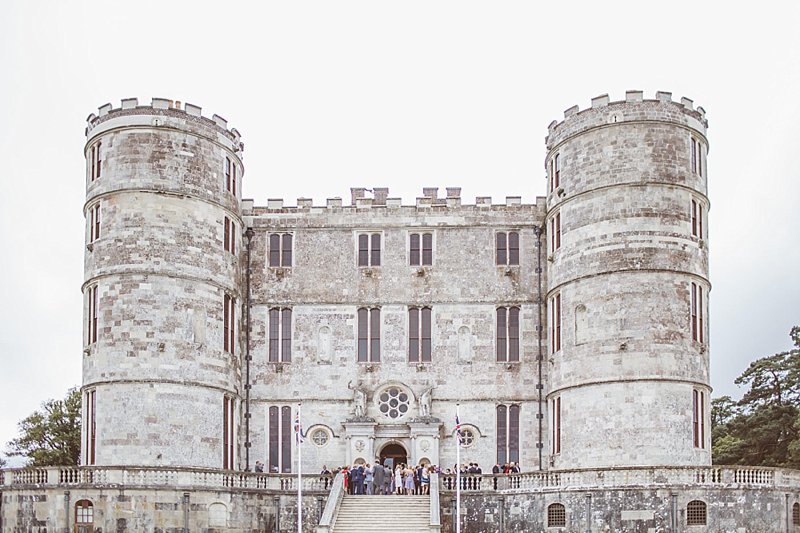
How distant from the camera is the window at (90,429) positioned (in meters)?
47.1

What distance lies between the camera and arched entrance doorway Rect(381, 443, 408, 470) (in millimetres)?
51688

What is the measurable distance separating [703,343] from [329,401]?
48.7 ft

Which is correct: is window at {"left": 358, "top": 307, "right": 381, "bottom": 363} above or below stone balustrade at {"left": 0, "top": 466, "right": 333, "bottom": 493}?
above

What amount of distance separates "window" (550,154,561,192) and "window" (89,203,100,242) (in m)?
17.7

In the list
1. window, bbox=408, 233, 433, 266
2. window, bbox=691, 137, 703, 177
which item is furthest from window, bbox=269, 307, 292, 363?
window, bbox=691, 137, 703, 177

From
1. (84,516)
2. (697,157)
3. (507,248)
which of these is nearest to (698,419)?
(697,157)

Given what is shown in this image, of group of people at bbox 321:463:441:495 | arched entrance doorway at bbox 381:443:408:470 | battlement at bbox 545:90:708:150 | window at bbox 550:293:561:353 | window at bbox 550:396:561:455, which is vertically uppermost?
battlement at bbox 545:90:708:150

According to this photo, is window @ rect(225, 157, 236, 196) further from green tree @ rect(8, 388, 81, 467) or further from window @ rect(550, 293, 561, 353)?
green tree @ rect(8, 388, 81, 467)

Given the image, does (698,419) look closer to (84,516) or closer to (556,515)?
(556,515)

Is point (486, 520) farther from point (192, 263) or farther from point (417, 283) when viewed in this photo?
point (192, 263)

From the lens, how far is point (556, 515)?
147 ft

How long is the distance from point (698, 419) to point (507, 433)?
8.12 m

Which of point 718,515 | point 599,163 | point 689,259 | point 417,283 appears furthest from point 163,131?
point 718,515

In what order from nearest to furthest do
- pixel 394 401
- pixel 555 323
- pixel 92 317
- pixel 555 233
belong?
pixel 92 317 < pixel 555 323 < pixel 555 233 < pixel 394 401
